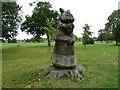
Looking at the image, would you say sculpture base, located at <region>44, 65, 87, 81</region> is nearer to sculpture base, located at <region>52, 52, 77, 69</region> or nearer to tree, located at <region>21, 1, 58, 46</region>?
sculpture base, located at <region>52, 52, 77, 69</region>

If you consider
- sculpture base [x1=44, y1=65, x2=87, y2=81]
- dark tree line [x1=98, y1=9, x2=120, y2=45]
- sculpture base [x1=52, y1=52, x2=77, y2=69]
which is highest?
dark tree line [x1=98, y1=9, x2=120, y2=45]

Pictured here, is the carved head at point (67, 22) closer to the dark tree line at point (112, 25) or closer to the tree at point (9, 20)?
the tree at point (9, 20)

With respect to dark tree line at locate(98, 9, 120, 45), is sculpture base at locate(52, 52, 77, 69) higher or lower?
lower

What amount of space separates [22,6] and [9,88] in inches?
1025

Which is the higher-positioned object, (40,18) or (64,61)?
(40,18)

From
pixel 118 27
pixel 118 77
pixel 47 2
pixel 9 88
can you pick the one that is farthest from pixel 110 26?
pixel 9 88

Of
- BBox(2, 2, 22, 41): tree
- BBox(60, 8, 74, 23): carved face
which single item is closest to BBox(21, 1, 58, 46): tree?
BBox(2, 2, 22, 41): tree

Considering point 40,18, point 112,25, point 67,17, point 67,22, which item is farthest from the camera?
point 112,25

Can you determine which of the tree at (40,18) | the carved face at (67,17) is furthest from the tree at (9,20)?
the carved face at (67,17)

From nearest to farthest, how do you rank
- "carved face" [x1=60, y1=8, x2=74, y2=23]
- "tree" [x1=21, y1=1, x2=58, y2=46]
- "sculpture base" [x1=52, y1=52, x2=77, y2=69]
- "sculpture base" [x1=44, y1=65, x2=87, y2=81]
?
"sculpture base" [x1=44, y1=65, x2=87, y2=81], "carved face" [x1=60, y1=8, x2=74, y2=23], "sculpture base" [x1=52, y1=52, x2=77, y2=69], "tree" [x1=21, y1=1, x2=58, y2=46]

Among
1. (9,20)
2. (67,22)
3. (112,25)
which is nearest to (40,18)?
(9,20)

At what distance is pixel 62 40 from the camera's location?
28.0ft

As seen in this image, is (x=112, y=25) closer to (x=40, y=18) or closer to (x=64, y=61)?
(x=40, y=18)

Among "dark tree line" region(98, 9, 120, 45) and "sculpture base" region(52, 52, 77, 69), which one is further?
"dark tree line" region(98, 9, 120, 45)
